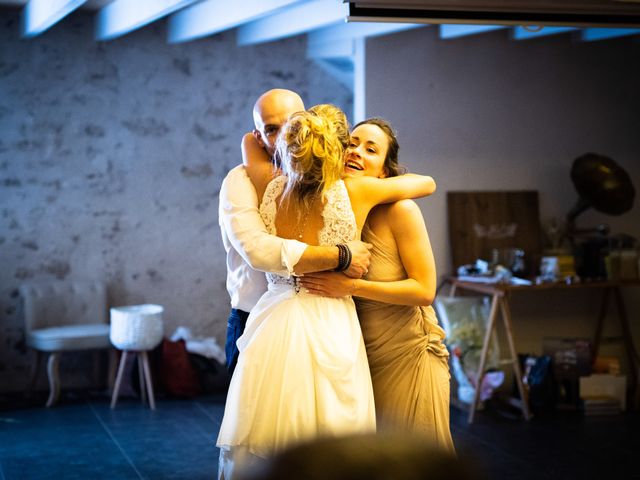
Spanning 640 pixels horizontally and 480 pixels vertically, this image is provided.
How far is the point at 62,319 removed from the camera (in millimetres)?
7039

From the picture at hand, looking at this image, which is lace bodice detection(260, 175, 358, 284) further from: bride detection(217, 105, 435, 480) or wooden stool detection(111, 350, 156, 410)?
wooden stool detection(111, 350, 156, 410)

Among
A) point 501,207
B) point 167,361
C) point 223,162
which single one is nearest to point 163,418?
point 167,361

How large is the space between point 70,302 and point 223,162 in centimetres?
179

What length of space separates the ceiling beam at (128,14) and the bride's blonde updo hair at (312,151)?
245cm

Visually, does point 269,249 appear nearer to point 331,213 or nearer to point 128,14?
point 331,213

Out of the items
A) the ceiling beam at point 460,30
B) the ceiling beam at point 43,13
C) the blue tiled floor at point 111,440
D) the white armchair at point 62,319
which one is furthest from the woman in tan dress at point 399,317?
the white armchair at point 62,319

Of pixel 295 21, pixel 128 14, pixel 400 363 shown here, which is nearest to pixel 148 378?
pixel 128 14

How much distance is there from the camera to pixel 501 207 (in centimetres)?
676

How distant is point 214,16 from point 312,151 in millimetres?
3752

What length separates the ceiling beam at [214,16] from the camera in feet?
18.1

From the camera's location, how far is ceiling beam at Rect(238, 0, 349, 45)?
19.1 feet

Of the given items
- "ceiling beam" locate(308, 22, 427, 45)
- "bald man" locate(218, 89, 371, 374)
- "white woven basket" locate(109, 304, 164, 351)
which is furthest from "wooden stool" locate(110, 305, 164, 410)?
"bald man" locate(218, 89, 371, 374)

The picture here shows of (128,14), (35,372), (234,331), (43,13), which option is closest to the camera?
(234,331)

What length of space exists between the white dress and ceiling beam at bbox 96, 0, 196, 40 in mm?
2580
